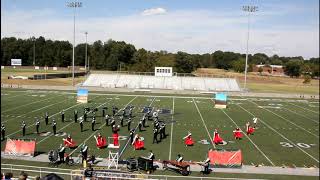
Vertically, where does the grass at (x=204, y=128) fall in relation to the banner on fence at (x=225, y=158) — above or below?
below

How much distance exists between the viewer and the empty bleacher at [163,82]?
184 ft

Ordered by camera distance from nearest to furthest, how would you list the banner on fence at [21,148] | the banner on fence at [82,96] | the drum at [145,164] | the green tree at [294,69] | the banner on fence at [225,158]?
the drum at [145,164]
the banner on fence at [225,158]
the banner on fence at [21,148]
the banner on fence at [82,96]
the green tree at [294,69]

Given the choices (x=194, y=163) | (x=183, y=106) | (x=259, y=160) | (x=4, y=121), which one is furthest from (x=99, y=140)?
(x=183, y=106)

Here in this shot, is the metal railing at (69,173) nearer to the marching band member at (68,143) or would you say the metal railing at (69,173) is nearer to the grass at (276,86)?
the marching band member at (68,143)

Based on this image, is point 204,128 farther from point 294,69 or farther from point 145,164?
point 294,69

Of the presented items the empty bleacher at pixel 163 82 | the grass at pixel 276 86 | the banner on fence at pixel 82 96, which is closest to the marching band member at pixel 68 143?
the banner on fence at pixel 82 96

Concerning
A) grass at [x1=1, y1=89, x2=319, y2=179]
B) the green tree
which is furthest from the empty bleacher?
the green tree

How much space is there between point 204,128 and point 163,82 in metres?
34.6

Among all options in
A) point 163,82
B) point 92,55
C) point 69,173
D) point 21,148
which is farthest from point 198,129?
point 92,55

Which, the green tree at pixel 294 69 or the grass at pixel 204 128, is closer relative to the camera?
the grass at pixel 204 128

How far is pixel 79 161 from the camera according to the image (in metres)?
14.4

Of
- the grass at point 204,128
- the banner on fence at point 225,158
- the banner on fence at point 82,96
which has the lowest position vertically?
the grass at point 204,128

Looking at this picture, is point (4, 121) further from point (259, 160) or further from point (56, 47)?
point (56, 47)

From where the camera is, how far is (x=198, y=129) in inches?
898
